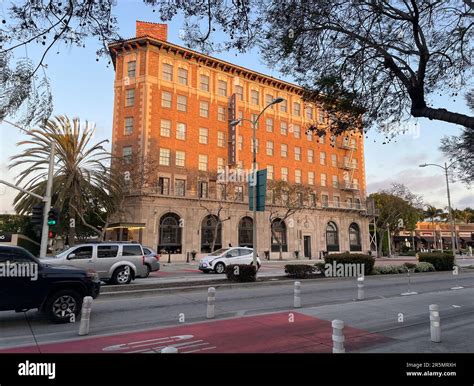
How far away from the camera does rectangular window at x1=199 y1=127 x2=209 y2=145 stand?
44541 mm

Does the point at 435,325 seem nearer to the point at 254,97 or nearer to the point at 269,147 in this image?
the point at 269,147

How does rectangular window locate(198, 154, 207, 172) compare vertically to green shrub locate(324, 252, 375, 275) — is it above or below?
above

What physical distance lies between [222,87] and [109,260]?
3495cm

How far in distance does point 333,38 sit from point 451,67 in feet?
11.6

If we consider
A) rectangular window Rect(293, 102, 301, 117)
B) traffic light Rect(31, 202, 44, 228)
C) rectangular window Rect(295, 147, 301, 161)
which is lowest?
traffic light Rect(31, 202, 44, 228)

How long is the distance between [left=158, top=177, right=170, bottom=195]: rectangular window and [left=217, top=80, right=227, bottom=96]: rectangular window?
13753 millimetres

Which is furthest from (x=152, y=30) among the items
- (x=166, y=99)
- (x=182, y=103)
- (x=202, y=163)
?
(x=202, y=163)

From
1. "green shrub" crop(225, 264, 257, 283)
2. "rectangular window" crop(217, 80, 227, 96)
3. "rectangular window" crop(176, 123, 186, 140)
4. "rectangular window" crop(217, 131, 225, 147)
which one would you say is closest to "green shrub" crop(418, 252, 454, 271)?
"green shrub" crop(225, 264, 257, 283)

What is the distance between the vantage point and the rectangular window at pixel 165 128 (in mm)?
41281

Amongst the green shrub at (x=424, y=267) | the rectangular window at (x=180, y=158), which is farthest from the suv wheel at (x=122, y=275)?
the rectangular window at (x=180, y=158)

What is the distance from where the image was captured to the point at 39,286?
28.5 ft

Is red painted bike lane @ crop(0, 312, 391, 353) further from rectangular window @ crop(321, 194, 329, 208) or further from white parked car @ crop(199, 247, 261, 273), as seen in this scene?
rectangular window @ crop(321, 194, 329, 208)
